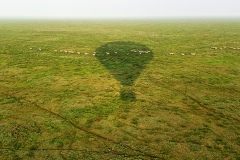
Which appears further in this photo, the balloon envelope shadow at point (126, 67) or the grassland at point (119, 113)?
the balloon envelope shadow at point (126, 67)

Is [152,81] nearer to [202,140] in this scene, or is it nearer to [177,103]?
[177,103]

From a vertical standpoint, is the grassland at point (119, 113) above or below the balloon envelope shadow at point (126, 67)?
below

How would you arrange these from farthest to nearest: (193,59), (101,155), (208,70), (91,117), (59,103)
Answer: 1. (193,59)
2. (208,70)
3. (59,103)
4. (91,117)
5. (101,155)

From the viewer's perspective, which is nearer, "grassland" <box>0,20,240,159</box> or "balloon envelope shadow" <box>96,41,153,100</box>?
"grassland" <box>0,20,240,159</box>

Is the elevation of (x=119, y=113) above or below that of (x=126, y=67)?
below

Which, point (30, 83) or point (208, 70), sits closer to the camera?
point (30, 83)

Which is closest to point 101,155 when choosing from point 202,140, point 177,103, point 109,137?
point 109,137

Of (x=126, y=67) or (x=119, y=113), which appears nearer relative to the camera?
(x=119, y=113)

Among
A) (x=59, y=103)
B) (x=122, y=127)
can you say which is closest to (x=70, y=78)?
(x=59, y=103)

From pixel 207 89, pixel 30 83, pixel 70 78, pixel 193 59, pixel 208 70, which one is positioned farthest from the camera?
pixel 193 59

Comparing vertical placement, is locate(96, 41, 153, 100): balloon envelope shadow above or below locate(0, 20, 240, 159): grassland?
above
